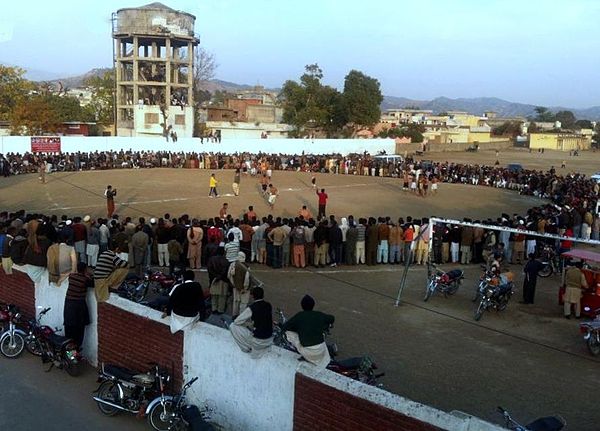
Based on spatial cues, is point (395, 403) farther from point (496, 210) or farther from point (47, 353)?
point (496, 210)

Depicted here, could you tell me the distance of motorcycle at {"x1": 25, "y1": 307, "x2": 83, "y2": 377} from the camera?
8.45 meters

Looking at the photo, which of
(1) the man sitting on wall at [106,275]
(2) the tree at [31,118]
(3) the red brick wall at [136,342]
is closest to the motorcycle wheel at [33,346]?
(3) the red brick wall at [136,342]

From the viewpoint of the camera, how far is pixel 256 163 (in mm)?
40969

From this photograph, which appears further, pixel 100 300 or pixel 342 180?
pixel 342 180

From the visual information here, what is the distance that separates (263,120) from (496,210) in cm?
5402

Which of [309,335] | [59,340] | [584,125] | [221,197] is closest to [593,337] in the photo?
[309,335]

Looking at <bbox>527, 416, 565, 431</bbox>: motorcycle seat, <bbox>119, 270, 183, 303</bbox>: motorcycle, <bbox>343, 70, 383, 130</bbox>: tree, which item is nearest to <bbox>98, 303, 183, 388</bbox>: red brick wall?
<bbox>119, 270, 183, 303</bbox>: motorcycle

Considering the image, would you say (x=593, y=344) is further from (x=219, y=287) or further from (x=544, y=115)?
(x=544, y=115)

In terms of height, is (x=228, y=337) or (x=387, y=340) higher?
(x=228, y=337)

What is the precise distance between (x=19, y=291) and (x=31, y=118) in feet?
157

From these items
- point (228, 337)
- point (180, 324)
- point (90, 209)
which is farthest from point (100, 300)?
point (90, 209)

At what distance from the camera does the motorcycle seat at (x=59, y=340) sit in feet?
27.8

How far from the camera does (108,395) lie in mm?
7395

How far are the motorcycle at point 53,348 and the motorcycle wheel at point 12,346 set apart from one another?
0.30 feet
